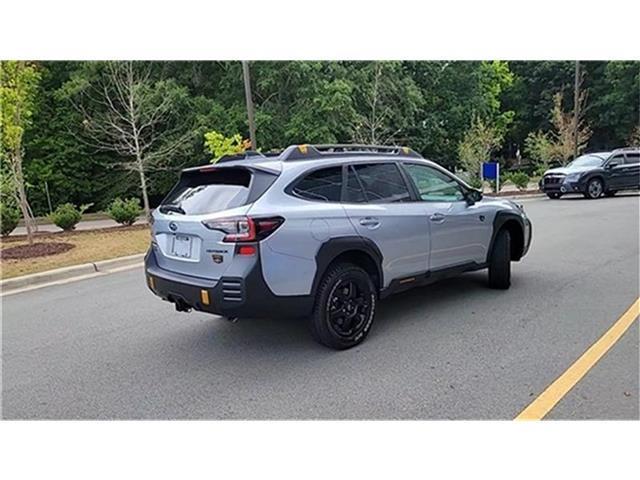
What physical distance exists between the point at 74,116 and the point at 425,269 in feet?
68.8

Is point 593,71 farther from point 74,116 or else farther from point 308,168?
point 308,168

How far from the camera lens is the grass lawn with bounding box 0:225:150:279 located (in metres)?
7.73

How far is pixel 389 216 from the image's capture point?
4.42 metres

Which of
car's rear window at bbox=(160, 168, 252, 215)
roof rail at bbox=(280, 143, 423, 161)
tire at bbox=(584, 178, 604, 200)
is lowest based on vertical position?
tire at bbox=(584, 178, 604, 200)

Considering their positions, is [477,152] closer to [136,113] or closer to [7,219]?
[136,113]

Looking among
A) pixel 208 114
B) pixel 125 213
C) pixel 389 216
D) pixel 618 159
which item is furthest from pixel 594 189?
pixel 389 216

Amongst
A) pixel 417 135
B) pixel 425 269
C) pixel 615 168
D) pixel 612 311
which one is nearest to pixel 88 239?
pixel 425 269

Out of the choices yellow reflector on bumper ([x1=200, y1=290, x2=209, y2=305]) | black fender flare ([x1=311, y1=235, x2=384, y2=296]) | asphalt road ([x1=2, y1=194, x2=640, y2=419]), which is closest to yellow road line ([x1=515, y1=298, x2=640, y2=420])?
asphalt road ([x1=2, y1=194, x2=640, y2=419])

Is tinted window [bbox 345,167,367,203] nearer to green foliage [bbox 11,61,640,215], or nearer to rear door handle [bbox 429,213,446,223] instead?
rear door handle [bbox 429,213,446,223]

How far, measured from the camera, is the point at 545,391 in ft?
10.9

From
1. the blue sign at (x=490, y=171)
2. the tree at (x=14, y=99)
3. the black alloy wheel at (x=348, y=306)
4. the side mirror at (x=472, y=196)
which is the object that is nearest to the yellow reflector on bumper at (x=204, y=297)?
the black alloy wheel at (x=348, y=306)

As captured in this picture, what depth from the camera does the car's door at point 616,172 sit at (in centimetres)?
1719

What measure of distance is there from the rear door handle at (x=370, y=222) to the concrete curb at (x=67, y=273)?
17.1 feet

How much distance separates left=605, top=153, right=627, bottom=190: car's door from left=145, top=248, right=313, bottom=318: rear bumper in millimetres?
16922
